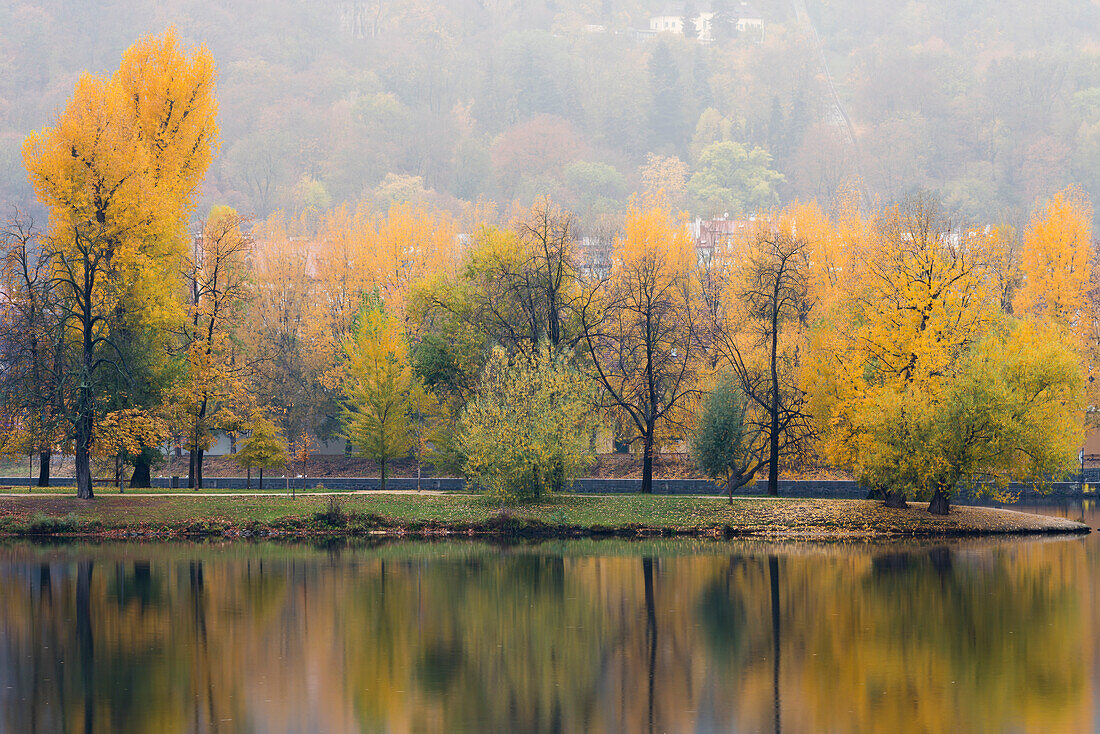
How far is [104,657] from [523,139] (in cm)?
15839

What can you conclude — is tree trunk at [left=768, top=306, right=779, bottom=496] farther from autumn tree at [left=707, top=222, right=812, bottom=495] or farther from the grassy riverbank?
the grassy riverbank

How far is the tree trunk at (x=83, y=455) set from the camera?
41.8m

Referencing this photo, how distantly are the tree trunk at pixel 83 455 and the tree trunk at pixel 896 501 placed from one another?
101 feet

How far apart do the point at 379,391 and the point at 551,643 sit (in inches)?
1287

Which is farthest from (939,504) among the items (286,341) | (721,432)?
(286,341)

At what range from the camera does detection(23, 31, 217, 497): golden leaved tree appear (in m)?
42.8

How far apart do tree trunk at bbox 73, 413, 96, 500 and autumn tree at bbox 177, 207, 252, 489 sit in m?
5.62

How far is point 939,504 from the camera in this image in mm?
42406

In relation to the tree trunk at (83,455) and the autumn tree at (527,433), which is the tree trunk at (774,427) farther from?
the tree trunk at (83,455)

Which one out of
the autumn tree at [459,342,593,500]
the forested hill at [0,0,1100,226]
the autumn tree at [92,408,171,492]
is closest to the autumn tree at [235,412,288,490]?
the autumn tree at [92,408,171,492]

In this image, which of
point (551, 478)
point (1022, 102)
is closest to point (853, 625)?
point (551, 478)

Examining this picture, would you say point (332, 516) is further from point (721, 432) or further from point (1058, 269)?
point (1058, 269)

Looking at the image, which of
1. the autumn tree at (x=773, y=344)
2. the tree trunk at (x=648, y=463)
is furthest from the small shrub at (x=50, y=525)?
the autumn tree at (x=773, y=344)

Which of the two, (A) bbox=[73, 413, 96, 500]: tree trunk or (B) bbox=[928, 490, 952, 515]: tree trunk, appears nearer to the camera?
(A) bbox=[73, 413, 96, 500]: tree trunk
